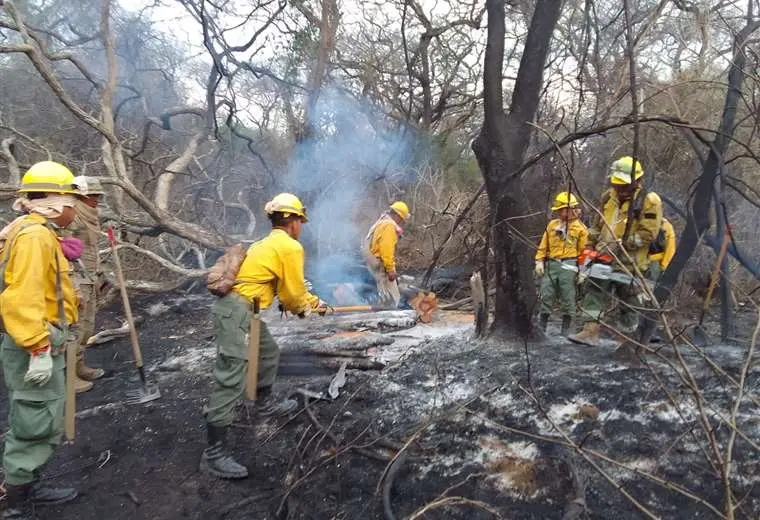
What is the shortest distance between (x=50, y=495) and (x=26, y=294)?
131 centimetres

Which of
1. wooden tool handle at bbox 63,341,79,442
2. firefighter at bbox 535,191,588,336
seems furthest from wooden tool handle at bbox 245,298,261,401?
firefighter at bbox 535,191,588,336

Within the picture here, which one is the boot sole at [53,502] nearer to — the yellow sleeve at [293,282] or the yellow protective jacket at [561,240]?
the yellow sleeve at [293,282]

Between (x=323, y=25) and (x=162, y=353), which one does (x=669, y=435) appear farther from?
(x=323, y=25)

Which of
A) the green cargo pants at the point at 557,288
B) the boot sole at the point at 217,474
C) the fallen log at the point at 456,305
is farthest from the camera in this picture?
the fallen log at the point at 456,305

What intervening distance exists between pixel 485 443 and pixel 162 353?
429 cm

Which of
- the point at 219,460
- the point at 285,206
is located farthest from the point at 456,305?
the point at 219,460

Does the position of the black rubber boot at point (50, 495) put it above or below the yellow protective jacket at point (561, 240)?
below

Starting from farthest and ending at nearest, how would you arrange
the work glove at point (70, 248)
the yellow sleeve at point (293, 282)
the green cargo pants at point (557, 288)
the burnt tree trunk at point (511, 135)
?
the green cargo pants at point (557, 288) < the burnt tree trunk at point (511, 135) < the yellow sleeve at point (293, 282) < the work glove at point (70, 248)

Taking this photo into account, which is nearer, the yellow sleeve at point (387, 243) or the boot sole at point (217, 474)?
the boot sole at point (217, 474)

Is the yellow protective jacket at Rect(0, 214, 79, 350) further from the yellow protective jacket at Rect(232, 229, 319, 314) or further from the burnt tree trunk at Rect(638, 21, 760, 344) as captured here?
the burnt tree trunk at Rect(638, 21, 760, 344)

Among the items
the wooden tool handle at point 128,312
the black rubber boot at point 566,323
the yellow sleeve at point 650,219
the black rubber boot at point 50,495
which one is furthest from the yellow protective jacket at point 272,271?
the black rubber boot at point 566,323

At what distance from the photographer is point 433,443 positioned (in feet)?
10.8

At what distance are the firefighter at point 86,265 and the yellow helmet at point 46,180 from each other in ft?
4.67

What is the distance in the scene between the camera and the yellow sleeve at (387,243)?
7.17 meters
